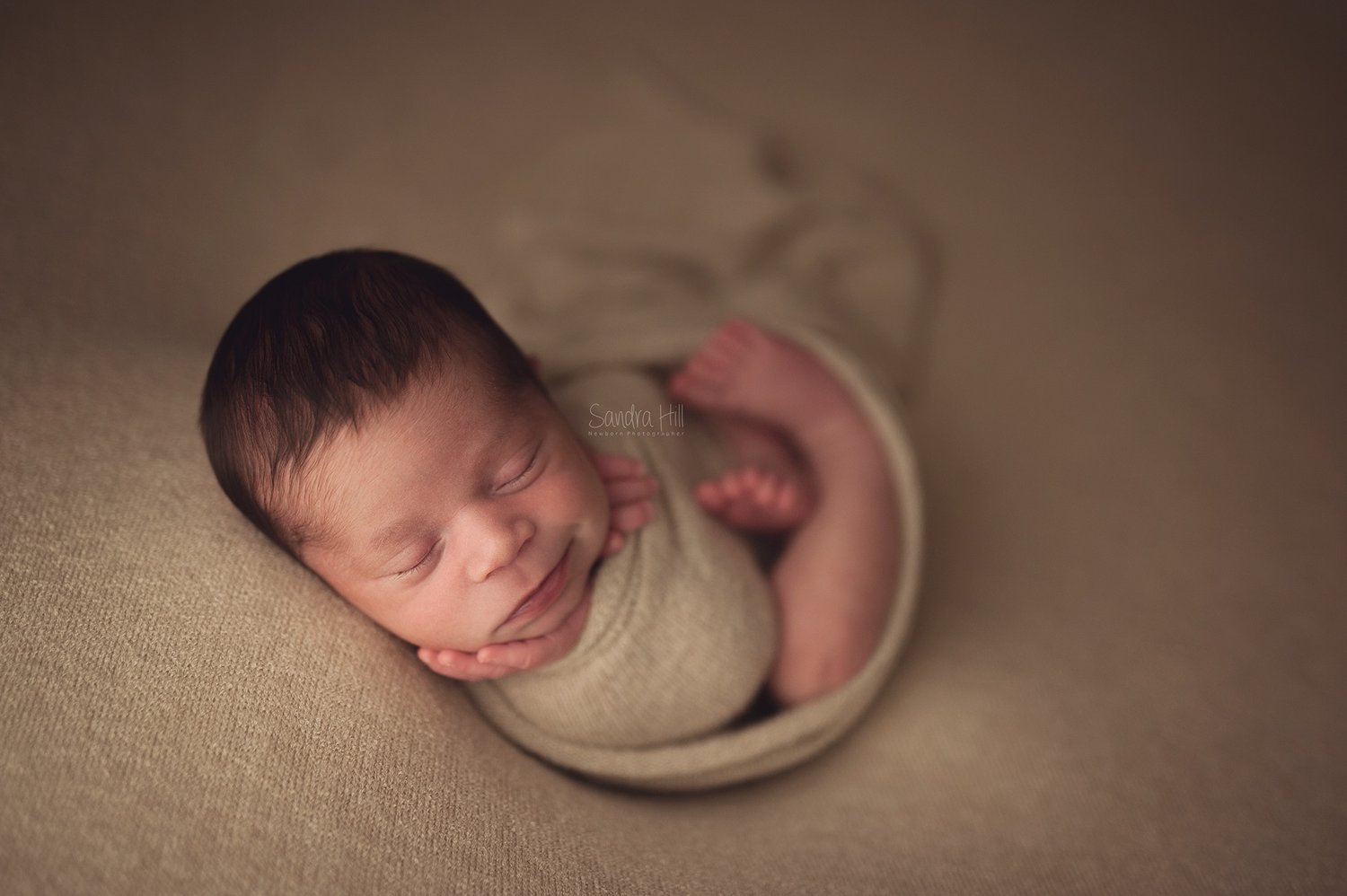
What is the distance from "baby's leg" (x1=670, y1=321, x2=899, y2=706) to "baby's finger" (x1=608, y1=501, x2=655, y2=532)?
0.69 ft

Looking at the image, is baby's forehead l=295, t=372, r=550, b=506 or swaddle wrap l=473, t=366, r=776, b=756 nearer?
baby's forehead l=295, t=372, r=550, b=506

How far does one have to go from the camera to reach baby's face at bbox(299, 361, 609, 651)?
27.0 inches

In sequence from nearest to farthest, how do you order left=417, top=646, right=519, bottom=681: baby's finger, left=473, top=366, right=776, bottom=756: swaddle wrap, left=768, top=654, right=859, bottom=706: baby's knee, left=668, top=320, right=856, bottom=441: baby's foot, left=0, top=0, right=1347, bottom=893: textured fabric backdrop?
left=0, top=0, right=1347, bottom=893: textured fabric backdrop, left=417, top=646, right=519, bottom=681: baby's finger, left=473, top=366, right=776, bottom=756: swaddle wrap, left=768, top=654, right=859, bottom=706: baby's knee, left=668, top=320, right=856, bottom=441: baby's foot

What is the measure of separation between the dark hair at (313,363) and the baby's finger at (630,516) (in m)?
0.19

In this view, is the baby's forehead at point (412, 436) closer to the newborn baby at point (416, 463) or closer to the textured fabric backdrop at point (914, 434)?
the newborn baby at point (416, 463)

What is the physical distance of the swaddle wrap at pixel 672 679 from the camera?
86cm

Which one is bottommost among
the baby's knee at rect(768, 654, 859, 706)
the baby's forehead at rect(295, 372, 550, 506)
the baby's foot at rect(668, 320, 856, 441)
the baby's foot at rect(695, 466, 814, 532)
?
the baby's knee at rect(768, 654, 859, 706)

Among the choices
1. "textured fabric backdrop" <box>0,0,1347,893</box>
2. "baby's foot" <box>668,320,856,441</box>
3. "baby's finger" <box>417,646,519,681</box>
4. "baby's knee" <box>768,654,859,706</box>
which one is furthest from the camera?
"baby's foot" <box>668,320,856,441</box>

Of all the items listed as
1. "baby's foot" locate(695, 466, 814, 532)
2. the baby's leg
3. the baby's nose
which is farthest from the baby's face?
the baby's leg

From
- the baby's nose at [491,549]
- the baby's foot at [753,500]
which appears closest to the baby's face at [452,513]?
the baby's nose at [491,549]

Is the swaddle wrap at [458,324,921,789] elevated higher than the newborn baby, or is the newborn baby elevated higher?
the newborn baby

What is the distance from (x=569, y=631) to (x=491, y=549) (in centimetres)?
18

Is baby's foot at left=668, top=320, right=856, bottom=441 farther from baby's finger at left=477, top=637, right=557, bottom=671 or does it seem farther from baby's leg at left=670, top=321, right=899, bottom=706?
baby's finger at left=477, top=637, right=557, bottom=671

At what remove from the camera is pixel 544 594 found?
0.78m
